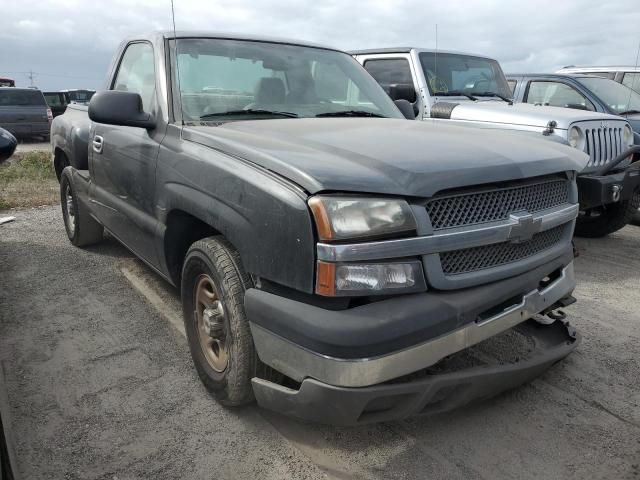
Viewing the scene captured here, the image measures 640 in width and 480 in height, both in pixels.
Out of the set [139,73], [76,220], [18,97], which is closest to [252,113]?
[139,73]

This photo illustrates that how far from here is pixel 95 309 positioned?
388 centimetres

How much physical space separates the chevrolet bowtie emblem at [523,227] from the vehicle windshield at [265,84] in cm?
146

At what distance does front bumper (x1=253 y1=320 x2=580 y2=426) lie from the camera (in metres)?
1.96

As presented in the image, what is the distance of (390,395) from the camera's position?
1.99m

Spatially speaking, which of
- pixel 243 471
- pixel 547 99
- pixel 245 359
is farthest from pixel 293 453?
pixel 547 99

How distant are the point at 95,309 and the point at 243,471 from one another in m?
2.13

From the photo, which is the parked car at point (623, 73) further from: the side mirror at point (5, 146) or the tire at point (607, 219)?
the side mirror at point (5, 146)

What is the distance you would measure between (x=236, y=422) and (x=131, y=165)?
68.9 inches

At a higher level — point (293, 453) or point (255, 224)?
point (255, 224)

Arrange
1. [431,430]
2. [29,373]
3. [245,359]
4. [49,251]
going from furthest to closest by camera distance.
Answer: [49,251], [29,373], [431,430], [245,359]

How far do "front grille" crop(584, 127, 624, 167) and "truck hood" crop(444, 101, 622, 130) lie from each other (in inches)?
5.0

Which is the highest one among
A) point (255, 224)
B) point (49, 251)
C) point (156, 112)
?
point (156, 112)

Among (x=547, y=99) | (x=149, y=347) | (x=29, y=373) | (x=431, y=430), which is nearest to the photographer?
(x=431, y=430)

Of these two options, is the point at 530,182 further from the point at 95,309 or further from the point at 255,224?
the point at 95,309
